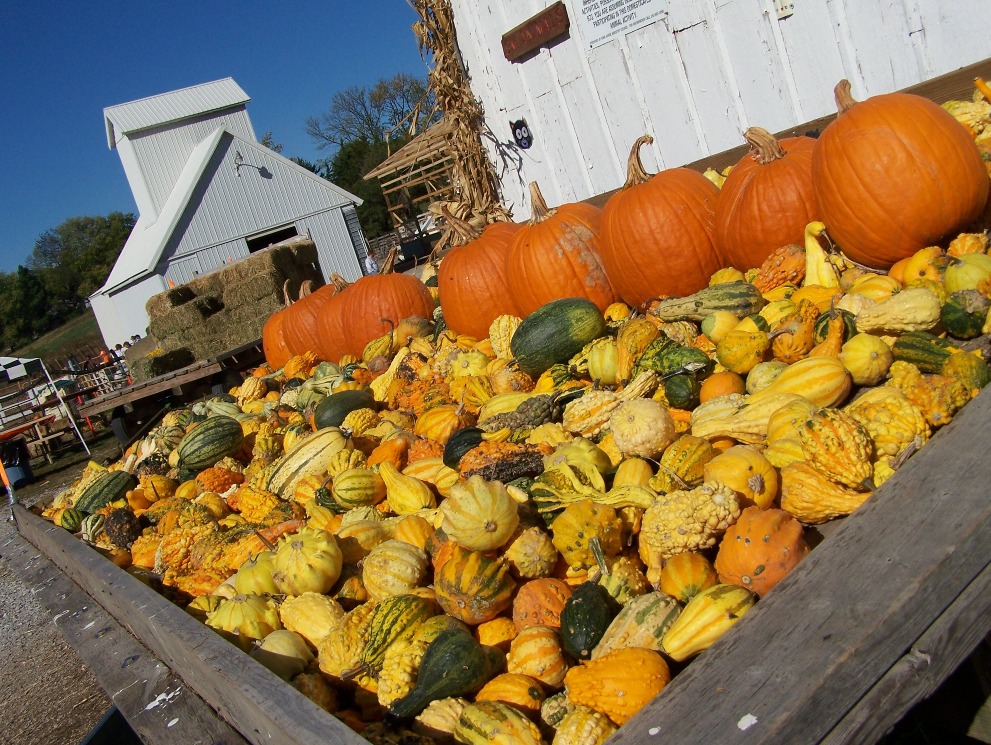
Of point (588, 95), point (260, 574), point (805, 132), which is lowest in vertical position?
point (260, 574)

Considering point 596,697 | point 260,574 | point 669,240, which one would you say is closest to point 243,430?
point 260,574

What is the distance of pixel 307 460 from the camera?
153 inches

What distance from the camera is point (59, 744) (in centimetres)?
382

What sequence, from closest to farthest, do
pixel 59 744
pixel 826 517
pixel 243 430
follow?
pixel 826 517 → pixel 59 744 → pixel 243 430

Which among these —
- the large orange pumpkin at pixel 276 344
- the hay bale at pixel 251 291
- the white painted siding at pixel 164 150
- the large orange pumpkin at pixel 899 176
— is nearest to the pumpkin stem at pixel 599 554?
the large orange pumpkin at pixel 899 176

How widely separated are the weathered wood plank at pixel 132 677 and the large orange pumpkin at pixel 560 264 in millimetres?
2816

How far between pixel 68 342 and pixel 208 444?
171ft

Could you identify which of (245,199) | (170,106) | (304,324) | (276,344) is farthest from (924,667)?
(170,106)

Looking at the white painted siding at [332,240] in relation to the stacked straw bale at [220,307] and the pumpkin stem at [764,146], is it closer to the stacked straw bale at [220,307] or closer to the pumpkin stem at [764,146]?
the stacked straw bale at [220,307]

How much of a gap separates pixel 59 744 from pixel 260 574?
2053 millimetres

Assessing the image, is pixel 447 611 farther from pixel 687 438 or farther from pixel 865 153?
pixel 865 153

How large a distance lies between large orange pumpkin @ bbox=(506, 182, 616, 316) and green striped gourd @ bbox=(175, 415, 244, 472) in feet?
7.35

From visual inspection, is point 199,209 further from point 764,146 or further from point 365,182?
point 764,146

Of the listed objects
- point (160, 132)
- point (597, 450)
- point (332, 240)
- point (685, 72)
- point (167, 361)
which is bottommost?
point (597, 450)
